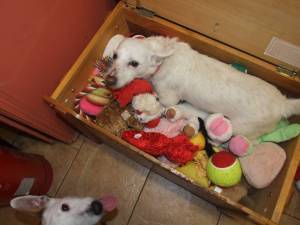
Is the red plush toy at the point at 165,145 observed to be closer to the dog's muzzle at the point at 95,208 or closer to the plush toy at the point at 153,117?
the plush toy at the point at 153,117

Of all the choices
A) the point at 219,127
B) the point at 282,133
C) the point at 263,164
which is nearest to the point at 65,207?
the point at 219,127

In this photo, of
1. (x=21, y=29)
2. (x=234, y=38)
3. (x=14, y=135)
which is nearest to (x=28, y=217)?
(x=14, y=135)

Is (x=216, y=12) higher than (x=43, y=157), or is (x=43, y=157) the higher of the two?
(x=216, y=12)

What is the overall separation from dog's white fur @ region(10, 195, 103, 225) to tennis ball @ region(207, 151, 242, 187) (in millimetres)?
481

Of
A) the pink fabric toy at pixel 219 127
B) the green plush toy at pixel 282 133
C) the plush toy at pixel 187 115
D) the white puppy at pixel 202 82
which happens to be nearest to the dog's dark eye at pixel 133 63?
the white puppy at pixel 202 82

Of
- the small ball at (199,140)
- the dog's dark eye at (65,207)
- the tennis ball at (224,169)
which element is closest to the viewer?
the dog's dark eye at (65,207)

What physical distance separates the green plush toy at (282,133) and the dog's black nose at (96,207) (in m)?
0.70

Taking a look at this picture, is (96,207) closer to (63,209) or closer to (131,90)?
(63,209)

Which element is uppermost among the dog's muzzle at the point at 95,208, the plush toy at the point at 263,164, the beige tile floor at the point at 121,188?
the plush toy at the point at 263,164

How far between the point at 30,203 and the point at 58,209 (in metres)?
0.11

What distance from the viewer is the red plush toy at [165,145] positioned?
141cm

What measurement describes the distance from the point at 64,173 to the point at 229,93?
100cm

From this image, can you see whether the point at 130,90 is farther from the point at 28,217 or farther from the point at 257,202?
the point at 28,217

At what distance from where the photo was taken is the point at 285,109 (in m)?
1.32
